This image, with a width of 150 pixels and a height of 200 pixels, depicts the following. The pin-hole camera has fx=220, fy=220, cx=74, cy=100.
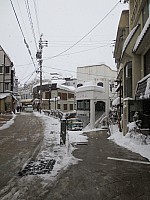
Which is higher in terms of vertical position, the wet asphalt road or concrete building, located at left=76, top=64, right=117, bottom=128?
concrete building, located at left=76, top=64, right=117, bottom=128

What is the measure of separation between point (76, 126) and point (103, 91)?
51.1 ft

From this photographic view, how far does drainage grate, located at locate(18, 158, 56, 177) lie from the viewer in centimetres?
599

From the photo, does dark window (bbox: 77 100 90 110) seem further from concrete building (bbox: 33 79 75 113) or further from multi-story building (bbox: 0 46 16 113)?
multi-story building (bbox: 0 46 16 113)

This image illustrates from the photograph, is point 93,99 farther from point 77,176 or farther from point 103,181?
point 103,181

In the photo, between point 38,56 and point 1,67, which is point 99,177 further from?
point 1,67

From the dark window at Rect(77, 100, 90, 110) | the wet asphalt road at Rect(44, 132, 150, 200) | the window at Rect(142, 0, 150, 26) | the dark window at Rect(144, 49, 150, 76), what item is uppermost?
the window at Rect(142, 0, 150, 26)

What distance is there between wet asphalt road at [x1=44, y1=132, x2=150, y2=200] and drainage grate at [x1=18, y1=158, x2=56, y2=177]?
0.62 metres

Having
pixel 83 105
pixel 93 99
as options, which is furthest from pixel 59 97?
pixel 93 99

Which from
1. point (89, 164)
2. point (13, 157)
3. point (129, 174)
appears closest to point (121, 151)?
point (89, 164)

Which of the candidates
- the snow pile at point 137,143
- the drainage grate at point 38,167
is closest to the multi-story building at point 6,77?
the snow pile at point 137,143

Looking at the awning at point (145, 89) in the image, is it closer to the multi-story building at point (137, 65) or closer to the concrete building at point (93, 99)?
the multi-story building at point (137, 65)

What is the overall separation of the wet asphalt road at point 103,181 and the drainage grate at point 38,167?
62cm

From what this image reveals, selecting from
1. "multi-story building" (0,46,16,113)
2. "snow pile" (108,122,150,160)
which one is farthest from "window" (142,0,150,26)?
"multi-story building" (0,46,16,113)

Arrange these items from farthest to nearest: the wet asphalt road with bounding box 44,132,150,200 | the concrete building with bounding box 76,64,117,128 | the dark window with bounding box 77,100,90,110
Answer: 1. the dark window with bounding box 77,100,90,110
2. the concrete building with bounding box 76,64,117,128
3. the wet asphalt road with bounding box 44,132,150,200
